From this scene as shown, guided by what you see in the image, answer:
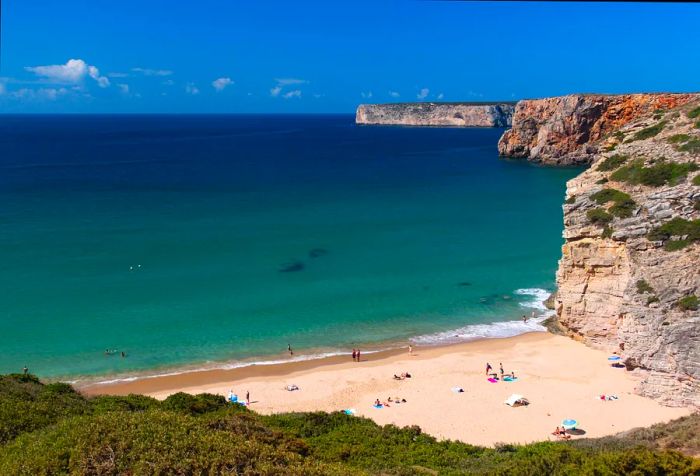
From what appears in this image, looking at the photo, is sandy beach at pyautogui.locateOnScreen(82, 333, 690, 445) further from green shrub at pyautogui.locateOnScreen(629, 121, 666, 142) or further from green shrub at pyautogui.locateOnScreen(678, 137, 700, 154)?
green shrub at pyautogui.locateOnScreen(629, 121, 666, 142)

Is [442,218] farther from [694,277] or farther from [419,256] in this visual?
[694,277]

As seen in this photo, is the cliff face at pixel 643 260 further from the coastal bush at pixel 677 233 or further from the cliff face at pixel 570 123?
the cliff face at pixel 570 123

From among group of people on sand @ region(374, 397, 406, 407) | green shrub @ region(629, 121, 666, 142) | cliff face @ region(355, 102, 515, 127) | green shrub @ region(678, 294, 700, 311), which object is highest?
cliff face @ region(355, 102, 515, 127)

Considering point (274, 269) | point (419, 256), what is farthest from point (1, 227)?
point (419, 256)

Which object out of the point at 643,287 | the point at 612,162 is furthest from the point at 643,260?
the point at 612,162

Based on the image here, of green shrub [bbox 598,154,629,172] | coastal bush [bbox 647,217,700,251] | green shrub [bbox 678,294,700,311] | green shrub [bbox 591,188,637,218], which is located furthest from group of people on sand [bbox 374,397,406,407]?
green shrub [bbox 598,154,629,172]

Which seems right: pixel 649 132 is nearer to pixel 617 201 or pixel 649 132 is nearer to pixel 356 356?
pixel 617 201
